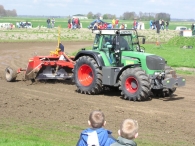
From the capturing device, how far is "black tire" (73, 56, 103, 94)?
1305 cm

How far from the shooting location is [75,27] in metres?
52.5

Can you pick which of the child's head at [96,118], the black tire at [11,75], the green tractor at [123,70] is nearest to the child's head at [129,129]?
the child's head at [96,118]

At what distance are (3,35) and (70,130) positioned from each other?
31021 mm

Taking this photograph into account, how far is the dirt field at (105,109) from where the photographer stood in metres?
9.48

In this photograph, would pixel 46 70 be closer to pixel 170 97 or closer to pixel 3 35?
pixel 170 97

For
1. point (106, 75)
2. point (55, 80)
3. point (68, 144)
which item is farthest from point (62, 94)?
point (68, 144)

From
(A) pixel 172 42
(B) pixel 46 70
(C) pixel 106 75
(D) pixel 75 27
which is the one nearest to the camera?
(C) pixel 106 75

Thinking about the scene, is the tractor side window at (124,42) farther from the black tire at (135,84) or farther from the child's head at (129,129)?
the child's head at (129,129)

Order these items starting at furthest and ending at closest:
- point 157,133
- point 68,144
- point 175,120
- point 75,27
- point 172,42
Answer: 1. point 75,27
2. point 172,42
3. point 175,120
4. point 157,133
5. point 68,144

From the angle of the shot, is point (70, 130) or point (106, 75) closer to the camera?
point (70, 130)

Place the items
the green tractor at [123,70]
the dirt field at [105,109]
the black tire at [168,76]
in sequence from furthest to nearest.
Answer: the black tire at [168,76], the green tractor at [123,70], the dirt field at [105,109]

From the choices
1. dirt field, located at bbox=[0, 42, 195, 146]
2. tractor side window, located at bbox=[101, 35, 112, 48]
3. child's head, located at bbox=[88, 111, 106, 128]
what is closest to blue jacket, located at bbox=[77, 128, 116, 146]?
child's head, located at bbox=[88, 111, 106, 128]

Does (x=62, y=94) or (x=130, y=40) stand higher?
(x=130, y=40)

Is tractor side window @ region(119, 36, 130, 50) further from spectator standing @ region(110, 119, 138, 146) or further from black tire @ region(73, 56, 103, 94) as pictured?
spectator standing @ region(110, 119, 138, 146)
